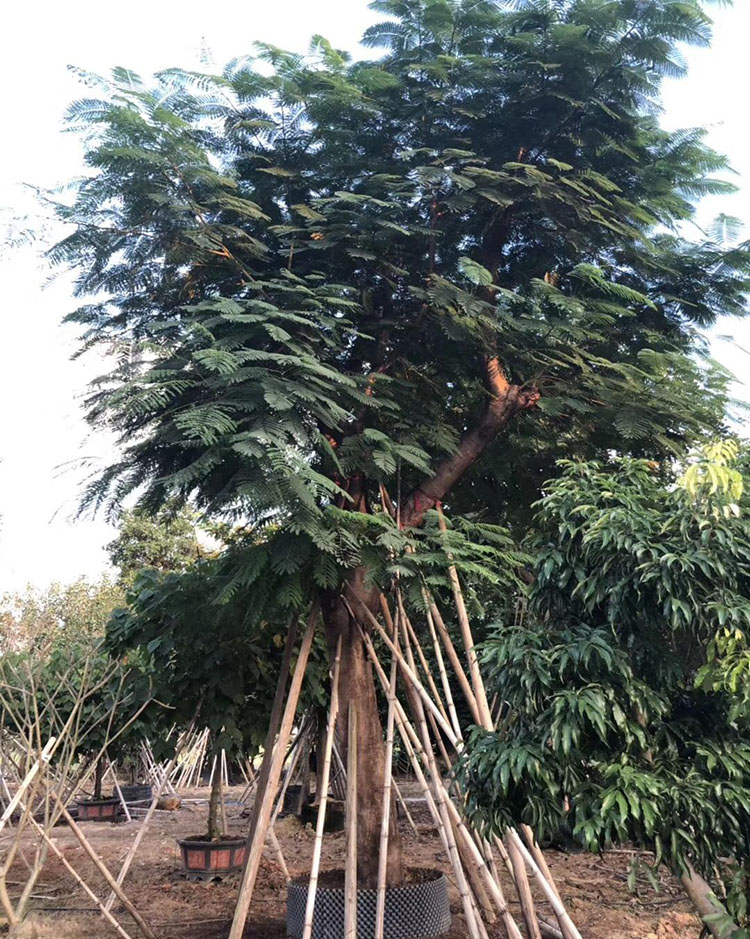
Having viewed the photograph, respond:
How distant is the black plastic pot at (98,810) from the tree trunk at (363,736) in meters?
7.35

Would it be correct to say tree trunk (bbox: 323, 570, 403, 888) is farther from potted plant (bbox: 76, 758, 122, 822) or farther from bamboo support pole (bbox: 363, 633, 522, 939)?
potted plant (bbox: 76, 758, 122, 822)

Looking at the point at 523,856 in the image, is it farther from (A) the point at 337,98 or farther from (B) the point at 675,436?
(A) the point at 337,98

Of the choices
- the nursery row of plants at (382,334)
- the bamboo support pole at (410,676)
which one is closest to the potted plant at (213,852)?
the nursery row of plants at (382,334)

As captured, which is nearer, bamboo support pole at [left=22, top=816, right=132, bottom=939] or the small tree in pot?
bamboo support pole at [left=22, top=816, right=132, bottom=939]

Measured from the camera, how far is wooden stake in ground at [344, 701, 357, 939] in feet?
15.5

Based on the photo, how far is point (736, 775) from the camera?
296 centimetres

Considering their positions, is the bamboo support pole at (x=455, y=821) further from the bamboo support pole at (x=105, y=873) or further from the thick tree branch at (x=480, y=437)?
the bamboo support pole at (x=105, y=873)

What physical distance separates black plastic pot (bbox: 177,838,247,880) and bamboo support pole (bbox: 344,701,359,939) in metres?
2.44

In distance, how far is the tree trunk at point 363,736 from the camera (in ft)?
18.0

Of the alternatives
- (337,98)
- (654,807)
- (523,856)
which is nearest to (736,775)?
(654,807)

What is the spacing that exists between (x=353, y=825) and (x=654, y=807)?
2632 mm

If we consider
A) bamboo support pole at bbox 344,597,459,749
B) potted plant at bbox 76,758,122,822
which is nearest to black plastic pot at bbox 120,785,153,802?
potted plant at bbox 76,758,122,822

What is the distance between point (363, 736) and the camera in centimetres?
569

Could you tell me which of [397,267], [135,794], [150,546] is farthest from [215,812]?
[150,546]
